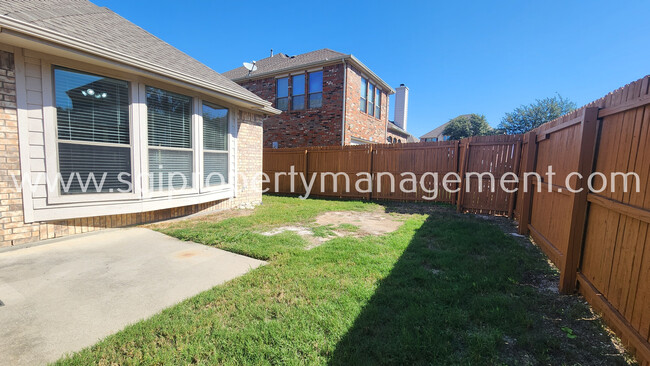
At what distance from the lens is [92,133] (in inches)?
171

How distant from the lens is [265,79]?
14336 mm

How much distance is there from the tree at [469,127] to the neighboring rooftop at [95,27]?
25307 mm

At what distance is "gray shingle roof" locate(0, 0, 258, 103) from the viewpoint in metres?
3.85

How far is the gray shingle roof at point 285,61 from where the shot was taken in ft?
42.5

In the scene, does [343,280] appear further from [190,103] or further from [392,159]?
[392,159]

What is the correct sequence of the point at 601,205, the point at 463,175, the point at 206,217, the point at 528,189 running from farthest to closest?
the point at 463,175 → the point at 206,217 → the point at 528,189 → the point at 601,205

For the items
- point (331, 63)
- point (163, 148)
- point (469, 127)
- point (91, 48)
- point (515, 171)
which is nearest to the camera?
point (91, 48)

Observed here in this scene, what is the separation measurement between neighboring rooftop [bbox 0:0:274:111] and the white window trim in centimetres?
43

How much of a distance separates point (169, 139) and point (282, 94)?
9.51 metres

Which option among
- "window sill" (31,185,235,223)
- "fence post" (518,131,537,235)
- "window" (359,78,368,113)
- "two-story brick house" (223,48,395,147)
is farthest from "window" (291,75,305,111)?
"fence post" (518,131,537,235)

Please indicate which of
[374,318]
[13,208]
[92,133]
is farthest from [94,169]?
[374,318]

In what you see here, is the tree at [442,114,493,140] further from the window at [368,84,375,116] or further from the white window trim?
the white window trim

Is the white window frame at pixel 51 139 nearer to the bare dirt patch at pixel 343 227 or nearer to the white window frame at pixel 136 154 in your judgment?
the white window frame at pixel 136 154

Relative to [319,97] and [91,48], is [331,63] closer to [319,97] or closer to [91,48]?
[319,97]
